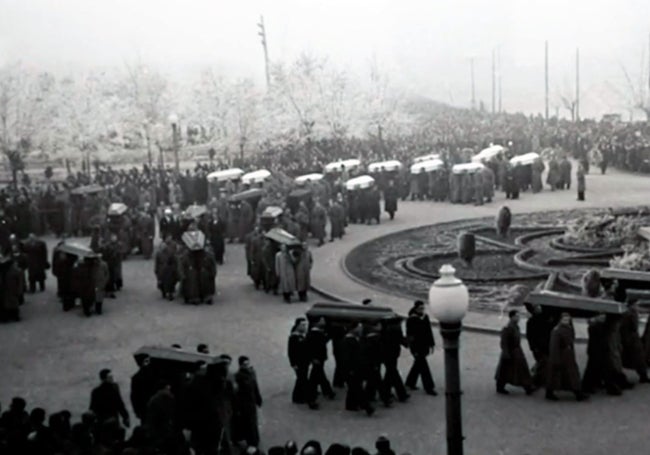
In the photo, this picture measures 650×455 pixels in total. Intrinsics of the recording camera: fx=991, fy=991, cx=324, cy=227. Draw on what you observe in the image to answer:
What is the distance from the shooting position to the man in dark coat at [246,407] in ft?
41.3

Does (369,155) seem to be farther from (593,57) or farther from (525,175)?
(593,57)

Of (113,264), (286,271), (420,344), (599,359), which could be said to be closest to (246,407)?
(420,344)

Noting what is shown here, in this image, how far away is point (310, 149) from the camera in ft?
176

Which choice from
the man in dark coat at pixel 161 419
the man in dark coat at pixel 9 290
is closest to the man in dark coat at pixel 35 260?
the man in dark coat at pixel 9 290

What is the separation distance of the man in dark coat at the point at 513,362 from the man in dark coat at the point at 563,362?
40 centimetres

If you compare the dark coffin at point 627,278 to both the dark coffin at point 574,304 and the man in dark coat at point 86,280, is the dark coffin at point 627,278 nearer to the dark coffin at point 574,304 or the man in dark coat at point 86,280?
the dark coffin at point 574,304

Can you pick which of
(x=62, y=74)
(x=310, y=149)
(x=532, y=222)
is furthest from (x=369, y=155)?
(x=62, y=74)

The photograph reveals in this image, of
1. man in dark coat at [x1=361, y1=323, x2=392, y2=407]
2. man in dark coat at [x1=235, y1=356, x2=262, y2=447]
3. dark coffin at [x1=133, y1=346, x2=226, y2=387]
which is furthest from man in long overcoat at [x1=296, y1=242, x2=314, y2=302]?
man in dark coat at [x1=235, y1=356, x2=262, y2=447]

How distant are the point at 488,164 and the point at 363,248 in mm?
→ 13094

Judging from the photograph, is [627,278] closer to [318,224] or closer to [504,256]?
[504,256]

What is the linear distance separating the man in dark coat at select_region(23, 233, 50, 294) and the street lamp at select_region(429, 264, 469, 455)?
15885mm

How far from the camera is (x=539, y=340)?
1470 centimetres

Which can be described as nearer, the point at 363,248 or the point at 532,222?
the point at 363,248

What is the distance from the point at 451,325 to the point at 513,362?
549 cm
